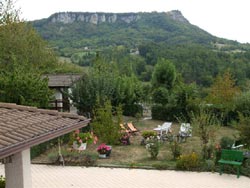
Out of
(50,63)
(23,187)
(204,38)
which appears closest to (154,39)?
(204,38)

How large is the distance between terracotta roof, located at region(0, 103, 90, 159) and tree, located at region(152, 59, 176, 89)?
84.6 ft

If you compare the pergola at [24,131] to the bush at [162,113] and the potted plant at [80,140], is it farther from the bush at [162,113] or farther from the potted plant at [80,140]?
the bush at [162,113]

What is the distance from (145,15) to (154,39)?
→ 17.1 metres

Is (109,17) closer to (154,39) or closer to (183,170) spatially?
(154,39)

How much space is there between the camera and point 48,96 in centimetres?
1883

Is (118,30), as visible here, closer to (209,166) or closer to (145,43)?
(145,43)

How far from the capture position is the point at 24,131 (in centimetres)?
583

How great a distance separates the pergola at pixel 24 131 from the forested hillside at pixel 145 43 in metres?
36.4

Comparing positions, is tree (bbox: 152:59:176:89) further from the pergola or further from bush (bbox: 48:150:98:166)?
the pergola

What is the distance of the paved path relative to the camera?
11.6 meters

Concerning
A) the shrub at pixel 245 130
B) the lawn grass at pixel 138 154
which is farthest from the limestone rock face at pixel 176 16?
the shrub at pixel 245 130

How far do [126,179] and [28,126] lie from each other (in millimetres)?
6825

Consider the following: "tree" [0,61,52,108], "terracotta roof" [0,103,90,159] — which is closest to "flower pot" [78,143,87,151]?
"tree" [0,61,52,108]

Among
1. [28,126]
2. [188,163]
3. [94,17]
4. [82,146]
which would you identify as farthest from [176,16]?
[28,126]
